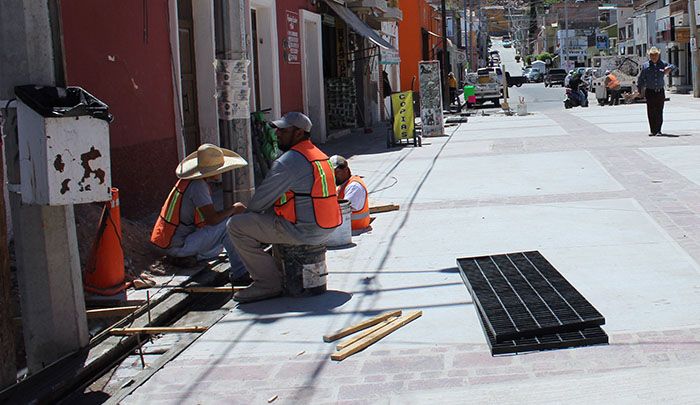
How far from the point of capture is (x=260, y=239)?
22.2 ft

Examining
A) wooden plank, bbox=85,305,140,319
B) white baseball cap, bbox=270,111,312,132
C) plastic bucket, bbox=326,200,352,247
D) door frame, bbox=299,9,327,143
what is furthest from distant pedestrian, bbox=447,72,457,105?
wooden plank, bbox=85,305,140,319

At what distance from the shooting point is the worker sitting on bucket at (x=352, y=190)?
9227 mm

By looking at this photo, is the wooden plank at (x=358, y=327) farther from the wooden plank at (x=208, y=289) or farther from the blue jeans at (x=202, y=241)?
the blue jeans at (x=202, y=241)

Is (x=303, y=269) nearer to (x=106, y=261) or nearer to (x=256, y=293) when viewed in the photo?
(x=256, y=293)

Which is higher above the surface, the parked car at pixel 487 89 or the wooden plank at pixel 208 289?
the parked car at pixel 487 89

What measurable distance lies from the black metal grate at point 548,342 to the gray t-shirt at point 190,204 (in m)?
3.42

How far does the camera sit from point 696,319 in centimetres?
554

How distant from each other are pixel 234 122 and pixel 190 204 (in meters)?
0.90

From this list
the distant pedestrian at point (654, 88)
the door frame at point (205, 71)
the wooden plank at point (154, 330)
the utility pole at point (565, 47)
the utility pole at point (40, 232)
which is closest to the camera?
the utility pole at point (40, 232)

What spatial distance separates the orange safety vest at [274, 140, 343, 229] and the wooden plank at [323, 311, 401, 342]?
3.04 feet

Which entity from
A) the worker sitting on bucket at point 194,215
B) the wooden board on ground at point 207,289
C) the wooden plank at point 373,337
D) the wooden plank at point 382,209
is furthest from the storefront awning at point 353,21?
the wooden plank at point 373,337

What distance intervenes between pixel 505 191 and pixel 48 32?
7152 mm

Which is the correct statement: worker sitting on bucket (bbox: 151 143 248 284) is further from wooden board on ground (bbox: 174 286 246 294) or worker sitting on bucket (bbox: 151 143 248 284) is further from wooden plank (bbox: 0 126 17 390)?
wooden plank (bbox: 0 126 17 390)

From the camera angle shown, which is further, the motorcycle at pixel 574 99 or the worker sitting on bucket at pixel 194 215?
the motorcycle at pixel 574 99
